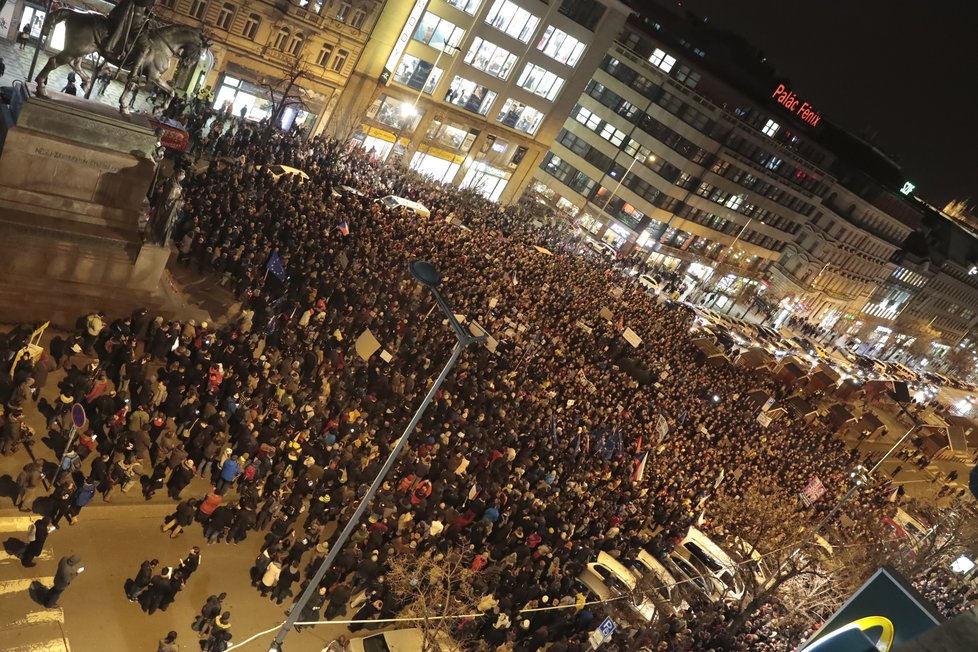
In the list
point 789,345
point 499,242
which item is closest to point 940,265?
point 789,345

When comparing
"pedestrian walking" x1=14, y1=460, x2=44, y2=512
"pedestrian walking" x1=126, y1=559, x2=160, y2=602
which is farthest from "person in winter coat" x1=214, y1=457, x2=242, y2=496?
"pedestrian walking" x1=14, y1=460, x2=44, y2=512

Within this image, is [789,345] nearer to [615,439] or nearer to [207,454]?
[615,439]

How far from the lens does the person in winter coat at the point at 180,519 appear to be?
502 inches

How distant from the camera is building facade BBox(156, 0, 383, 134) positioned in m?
37.2

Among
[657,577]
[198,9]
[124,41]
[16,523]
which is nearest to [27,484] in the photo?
[16,523]

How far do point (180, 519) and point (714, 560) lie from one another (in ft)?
52.8

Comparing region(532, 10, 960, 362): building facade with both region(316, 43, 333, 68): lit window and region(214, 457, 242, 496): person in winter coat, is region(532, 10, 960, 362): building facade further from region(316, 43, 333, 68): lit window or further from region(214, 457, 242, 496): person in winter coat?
region(214, 457, 242, 496): person in winter coat

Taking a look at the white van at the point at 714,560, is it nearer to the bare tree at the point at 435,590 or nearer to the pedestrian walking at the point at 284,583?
the bare tree at the point at 435,590

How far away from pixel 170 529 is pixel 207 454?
5.11 feet

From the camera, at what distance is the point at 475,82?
51.1m

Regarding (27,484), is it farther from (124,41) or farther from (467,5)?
(467,5)

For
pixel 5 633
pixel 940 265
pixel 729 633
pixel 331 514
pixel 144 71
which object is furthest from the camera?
pixel 940 265

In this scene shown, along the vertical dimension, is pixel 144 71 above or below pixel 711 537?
above

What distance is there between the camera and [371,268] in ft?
79.9
